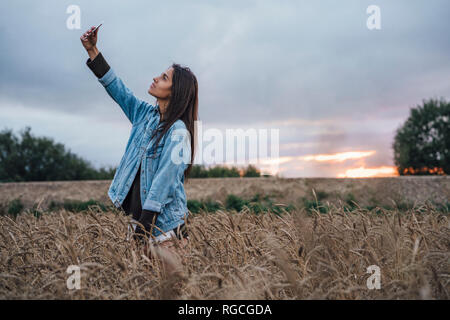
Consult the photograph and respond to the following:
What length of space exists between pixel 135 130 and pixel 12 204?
891cm

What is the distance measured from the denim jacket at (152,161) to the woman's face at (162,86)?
22 cm

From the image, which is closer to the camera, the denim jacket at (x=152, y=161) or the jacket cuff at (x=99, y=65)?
the denim jacket at (x=152, y=161)

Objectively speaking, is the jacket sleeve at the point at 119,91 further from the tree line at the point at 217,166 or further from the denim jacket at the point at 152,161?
the tree line at the point at 217,166

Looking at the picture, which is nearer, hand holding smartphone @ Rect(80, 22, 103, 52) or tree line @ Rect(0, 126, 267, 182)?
hand holding smartphone @ Rect(80, 22, 103, 52)

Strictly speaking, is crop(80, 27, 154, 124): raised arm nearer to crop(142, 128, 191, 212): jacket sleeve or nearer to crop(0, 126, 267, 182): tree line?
crop(142, 128, 191, 212): jacket sleeve

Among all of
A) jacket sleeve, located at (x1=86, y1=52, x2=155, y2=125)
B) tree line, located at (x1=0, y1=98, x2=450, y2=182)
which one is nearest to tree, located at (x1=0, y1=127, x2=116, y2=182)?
tree line, located at (x1=0, y1=98, x2=450, y2=182)

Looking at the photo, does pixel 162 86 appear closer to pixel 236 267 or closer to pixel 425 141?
pixel 236 267

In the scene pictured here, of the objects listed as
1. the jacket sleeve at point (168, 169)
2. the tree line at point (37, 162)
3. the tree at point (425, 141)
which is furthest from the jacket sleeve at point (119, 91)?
the tree at point (425, 141)

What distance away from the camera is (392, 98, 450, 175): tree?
2053cm

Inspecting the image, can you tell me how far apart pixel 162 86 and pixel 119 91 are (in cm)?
51

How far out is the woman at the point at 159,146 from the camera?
299cm

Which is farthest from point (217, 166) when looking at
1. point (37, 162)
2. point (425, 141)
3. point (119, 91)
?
point (425, 141)
